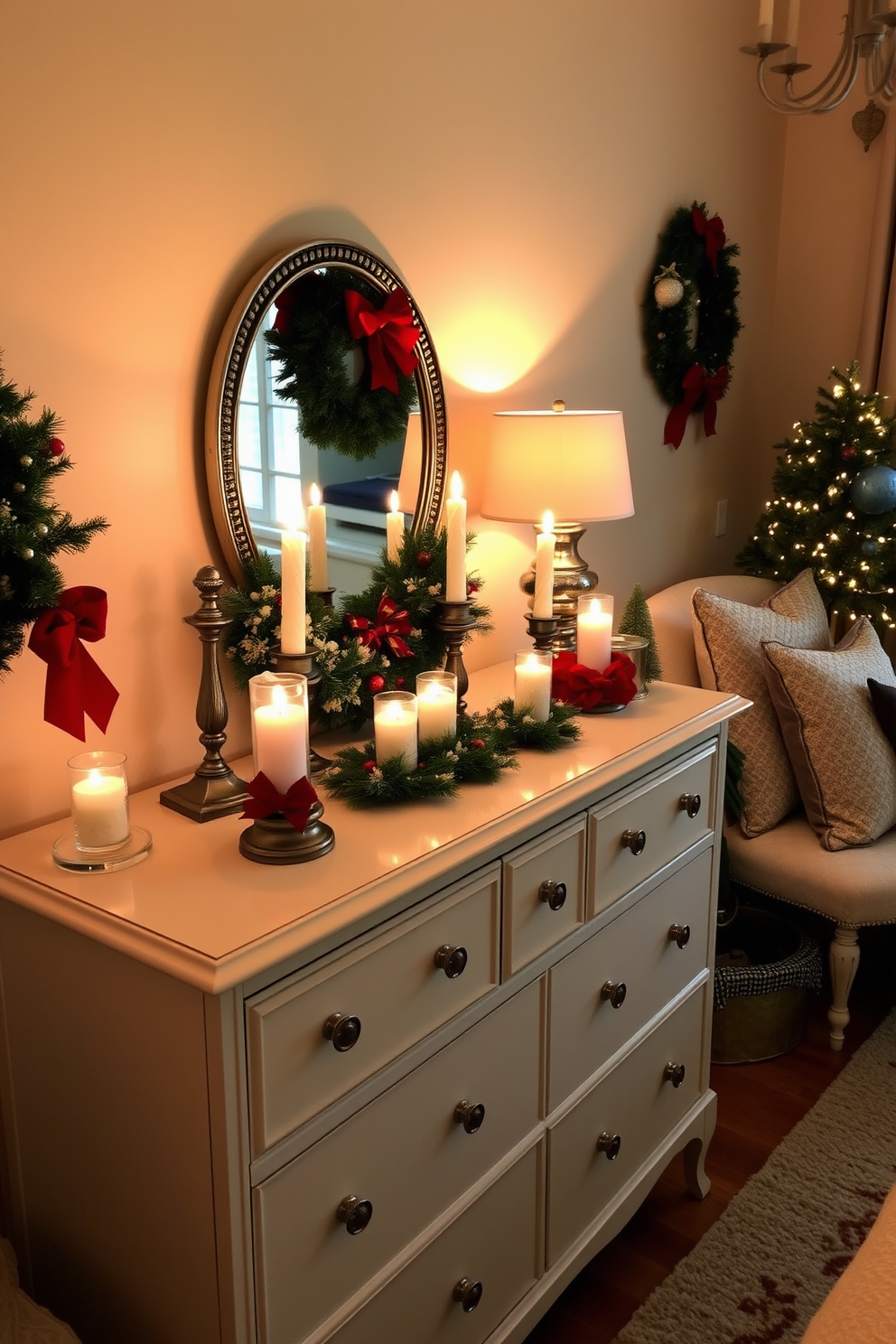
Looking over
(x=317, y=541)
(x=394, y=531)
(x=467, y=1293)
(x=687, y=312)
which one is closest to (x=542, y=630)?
(x=394, y=531)

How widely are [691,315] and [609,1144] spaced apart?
6.59ft

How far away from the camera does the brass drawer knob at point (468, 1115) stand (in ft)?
5.00

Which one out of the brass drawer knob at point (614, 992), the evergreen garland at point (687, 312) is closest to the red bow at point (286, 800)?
the brass drawer knob at point (614, 992)

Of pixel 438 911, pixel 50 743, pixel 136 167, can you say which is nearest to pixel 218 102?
pixel 136 167

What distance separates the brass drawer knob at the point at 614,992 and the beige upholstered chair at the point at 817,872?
0.86m

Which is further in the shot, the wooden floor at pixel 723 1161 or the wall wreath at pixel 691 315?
the wall wreath at pixel 691 315

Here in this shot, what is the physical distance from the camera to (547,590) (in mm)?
1953

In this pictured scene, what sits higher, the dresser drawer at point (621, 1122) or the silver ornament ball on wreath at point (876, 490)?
the silver ornament ball on wreath at point (876, 490)

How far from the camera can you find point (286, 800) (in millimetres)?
1340

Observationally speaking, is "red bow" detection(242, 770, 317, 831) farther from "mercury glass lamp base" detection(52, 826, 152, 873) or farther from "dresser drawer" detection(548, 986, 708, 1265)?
"dresser drawer" detection(548, 986, 708, 1265)

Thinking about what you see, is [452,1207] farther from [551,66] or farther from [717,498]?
[717,498]

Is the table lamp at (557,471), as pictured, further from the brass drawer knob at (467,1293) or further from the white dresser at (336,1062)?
the brass drawer knob at (467,1293)

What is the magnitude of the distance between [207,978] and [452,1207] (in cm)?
63

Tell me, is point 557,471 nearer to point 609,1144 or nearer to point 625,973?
point 625,973
